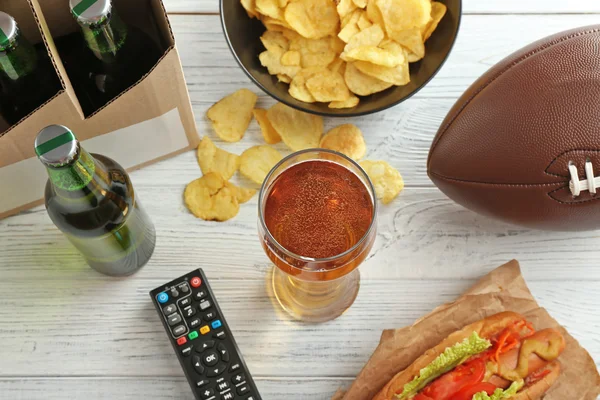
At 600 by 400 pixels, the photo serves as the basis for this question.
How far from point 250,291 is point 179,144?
0.27m

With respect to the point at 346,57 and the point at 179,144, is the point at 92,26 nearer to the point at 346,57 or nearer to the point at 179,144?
the point at 179,144

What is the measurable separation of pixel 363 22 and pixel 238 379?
1.97ft

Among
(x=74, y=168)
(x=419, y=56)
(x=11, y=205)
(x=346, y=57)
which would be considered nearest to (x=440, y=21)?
(x=419, y=56)

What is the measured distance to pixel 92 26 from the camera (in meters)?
0.89

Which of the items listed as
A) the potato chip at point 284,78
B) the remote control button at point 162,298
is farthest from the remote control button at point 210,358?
the potato chip at point 284,78

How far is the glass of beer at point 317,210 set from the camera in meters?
0.92

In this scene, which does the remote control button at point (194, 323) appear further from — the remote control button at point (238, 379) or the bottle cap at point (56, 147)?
the bottle cap at point (56, 147)

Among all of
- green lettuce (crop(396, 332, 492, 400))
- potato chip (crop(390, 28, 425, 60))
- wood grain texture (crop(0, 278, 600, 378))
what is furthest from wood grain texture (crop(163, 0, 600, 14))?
green lettuce (crop(396, 332, 492, 400))

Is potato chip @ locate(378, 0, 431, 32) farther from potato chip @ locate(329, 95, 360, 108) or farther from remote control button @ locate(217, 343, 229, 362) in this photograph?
remote control button @ locate(217, 343, 229, 362)

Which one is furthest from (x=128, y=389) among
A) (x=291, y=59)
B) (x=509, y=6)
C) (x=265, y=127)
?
(x=509, y=6)

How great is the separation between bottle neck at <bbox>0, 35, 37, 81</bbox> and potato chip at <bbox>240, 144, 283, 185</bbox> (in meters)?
0.36

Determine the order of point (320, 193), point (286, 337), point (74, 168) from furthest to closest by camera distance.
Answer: point (286, 337)
point (320, 193)
point (74, 168)

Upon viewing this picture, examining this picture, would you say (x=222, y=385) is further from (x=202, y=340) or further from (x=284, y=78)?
(x=284, y=78)

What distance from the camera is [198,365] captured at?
0.98 metres
